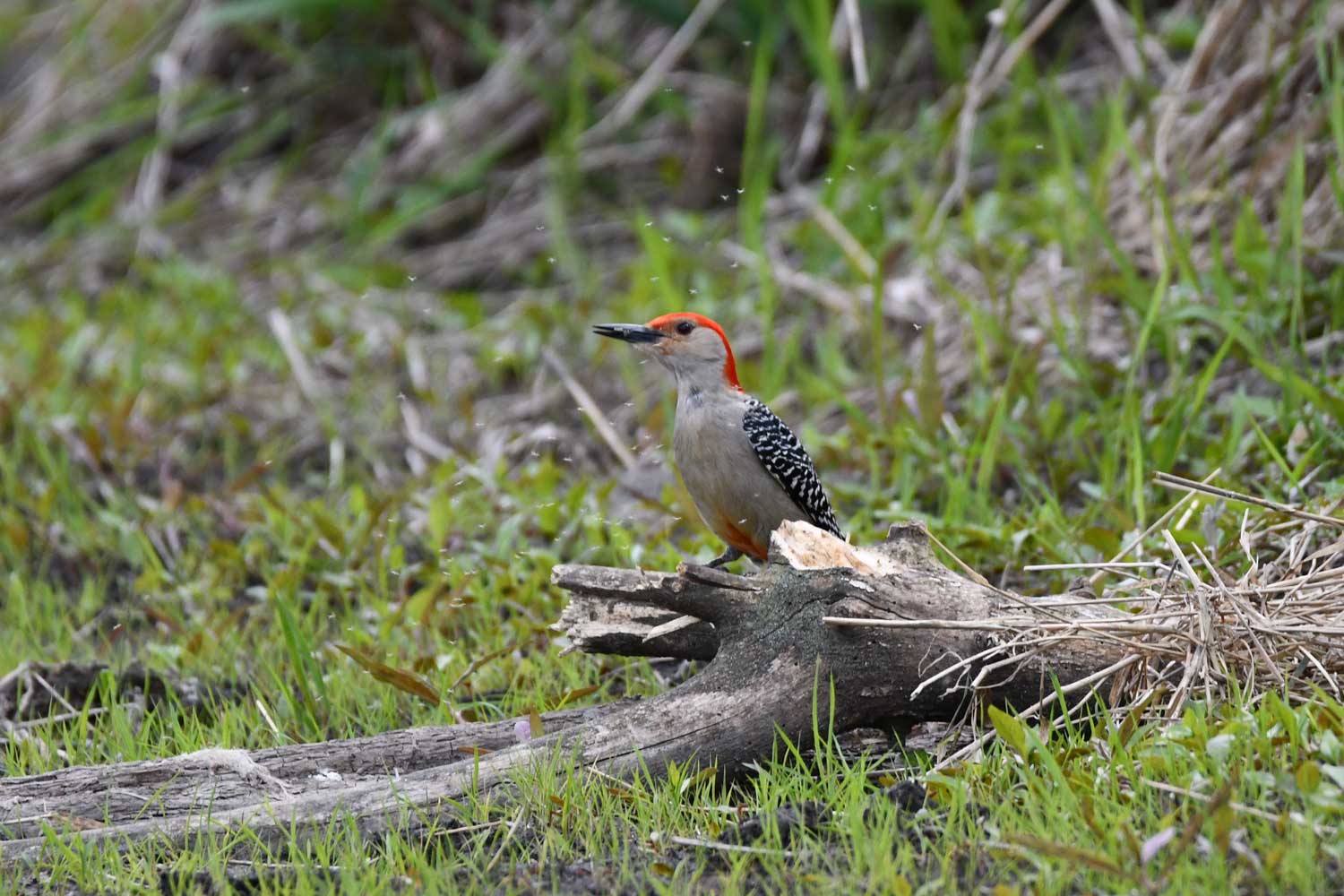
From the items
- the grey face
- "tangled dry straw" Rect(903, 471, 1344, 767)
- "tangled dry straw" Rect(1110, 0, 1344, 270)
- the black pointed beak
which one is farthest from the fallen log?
"tangled dry straw" Rect(1110, 0, 1344, 270)

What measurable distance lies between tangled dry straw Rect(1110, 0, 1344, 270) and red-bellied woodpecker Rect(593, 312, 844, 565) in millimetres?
1731

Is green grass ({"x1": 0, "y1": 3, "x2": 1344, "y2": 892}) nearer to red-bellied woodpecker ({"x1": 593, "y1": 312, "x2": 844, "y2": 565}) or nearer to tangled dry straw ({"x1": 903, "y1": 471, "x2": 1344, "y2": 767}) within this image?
tangled dry straw ({"x1": 903, "y1": 471, "x2": 1344, "y2": 767})

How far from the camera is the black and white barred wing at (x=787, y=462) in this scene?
4.48 metres

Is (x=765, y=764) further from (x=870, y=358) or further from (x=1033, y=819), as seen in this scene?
(x=870, y=358)

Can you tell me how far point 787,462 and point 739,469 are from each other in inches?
5.9

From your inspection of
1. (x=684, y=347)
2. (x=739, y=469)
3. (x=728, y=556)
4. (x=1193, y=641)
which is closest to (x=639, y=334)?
(x=684, y=347)

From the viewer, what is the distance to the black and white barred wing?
4.48m

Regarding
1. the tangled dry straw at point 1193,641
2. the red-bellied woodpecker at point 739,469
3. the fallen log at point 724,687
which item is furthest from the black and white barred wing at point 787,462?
the tangled dry straw at point 1193,641

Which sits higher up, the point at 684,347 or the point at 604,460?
the point at 684,347

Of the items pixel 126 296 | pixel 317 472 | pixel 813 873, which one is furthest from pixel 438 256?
pixel 813 873

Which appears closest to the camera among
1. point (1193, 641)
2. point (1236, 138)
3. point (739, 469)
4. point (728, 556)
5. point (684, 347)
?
point (1193, 641)

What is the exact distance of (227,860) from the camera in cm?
293

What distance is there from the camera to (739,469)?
447 centimetres

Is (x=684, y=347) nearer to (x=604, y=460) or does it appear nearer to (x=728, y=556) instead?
(x=728, y=556)
